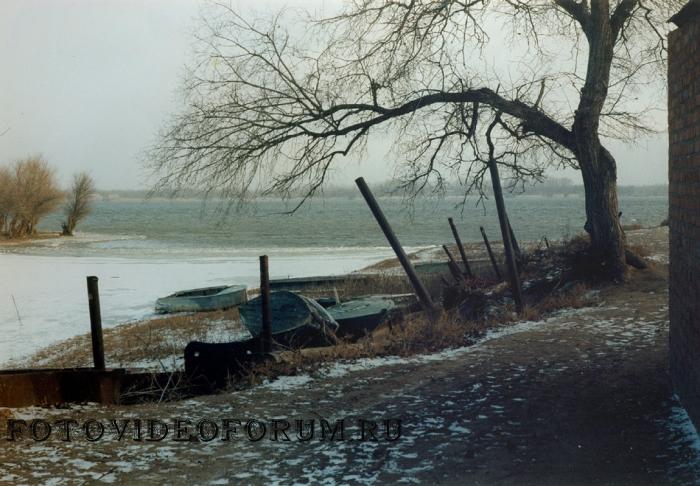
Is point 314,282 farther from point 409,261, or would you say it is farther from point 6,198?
point 6,198

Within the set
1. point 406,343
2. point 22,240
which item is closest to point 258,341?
point 406,343

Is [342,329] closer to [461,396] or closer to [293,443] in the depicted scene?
[461,396]

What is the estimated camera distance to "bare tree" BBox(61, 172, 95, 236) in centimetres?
6644

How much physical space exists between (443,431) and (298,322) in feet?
18.4

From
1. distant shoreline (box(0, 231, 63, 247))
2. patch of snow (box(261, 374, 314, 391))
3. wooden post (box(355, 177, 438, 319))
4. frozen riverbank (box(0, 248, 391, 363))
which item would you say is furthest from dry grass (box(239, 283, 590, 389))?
distant shoreline (box(0, 231, 63, 247))

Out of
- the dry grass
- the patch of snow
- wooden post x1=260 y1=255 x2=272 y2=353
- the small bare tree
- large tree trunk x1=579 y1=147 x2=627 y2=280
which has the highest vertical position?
the small bare tree

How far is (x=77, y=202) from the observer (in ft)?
221

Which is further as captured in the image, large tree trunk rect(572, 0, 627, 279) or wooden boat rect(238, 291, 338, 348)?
large tree trunk rect(572, 0, 627, 279)

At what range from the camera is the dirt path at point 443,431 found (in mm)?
4934

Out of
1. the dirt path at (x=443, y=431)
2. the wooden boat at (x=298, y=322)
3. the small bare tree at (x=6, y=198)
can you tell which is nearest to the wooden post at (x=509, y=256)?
the wooden boat at (x=298, y=322)

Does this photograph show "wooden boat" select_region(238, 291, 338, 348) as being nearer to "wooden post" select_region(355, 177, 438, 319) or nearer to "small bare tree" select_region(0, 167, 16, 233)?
"wooden post" select_region(355, 177, 438, 319)

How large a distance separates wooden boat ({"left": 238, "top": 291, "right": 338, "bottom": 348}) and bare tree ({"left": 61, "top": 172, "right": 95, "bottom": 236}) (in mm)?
58256

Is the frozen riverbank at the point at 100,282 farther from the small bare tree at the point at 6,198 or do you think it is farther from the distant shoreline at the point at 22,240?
the small bare tree at the point at 6,198

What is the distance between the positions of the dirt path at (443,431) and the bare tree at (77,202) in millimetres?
62612
